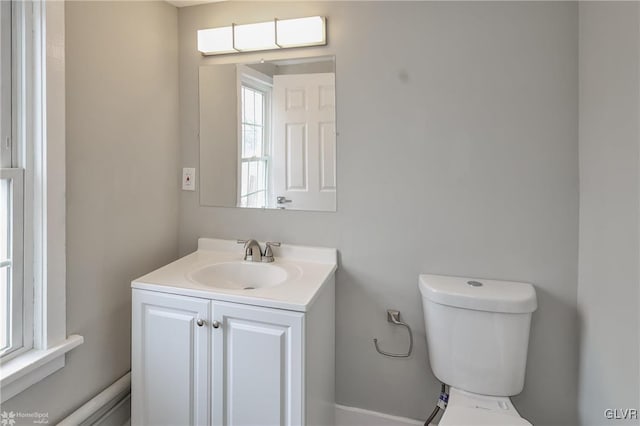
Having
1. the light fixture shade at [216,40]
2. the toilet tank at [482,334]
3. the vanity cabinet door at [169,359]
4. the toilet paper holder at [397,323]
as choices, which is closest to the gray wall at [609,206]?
the toilet tank at [482,334]

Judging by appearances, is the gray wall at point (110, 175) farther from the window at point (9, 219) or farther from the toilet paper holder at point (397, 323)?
the toilet paper holder at point (397, 323)

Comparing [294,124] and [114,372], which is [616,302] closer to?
[294,124]

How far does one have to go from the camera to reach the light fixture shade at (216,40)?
5.80ft

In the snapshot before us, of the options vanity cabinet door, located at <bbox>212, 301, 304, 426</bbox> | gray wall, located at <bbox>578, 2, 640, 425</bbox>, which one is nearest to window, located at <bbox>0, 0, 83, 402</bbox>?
vanity cabinet door, located at <bbox>212, 301, 304, 426</bbox>

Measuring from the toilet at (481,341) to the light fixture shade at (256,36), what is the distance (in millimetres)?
1333

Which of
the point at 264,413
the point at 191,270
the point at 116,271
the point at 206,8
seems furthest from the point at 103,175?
the point at 264,413

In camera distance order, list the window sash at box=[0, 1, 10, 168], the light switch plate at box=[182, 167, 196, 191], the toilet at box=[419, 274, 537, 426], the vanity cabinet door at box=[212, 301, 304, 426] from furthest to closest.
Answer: the light switch plate at box=[182, 167, 196, 191], the toilet at box=[419, 274, 537, 426], the vanity cabinet door at box=[212, 301, 304, 426], the window sash at box=[0, 1, 10, 168]

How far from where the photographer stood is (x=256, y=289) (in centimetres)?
142

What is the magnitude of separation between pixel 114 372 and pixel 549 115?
6.86 feet

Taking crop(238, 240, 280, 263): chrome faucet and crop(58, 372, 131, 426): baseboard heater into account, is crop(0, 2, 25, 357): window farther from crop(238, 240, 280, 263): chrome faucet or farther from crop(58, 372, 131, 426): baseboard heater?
crop(238, 240, 280, 263): chrome faucet

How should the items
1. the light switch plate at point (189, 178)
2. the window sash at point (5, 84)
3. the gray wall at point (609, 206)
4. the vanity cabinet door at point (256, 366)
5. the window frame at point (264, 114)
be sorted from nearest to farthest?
1. the gray wall at point (609, 206)
2. the window sash at point (5, 84)
3. the vanity cabinet door at point (256, 366)
4. the window frame at point (264, 114)
5. the light switch plate at point (189, 178)

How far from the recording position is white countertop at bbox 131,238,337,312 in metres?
1.29

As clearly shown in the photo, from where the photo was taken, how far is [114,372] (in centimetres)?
156

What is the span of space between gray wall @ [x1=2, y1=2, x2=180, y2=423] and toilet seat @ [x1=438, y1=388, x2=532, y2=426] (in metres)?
1.35
